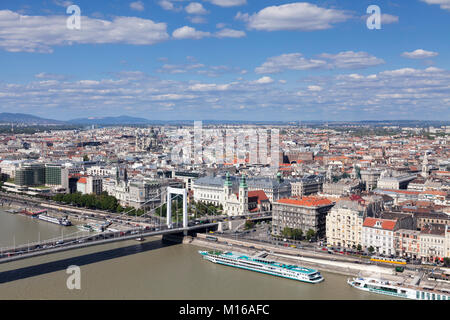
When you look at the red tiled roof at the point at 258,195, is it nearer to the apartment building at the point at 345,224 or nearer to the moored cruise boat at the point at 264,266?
the apartment building at the point at 345,224

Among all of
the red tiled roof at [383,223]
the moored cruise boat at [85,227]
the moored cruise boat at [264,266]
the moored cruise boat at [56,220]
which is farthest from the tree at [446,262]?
the moored cruise boat at [56,220]

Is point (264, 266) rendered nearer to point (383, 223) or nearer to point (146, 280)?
point (146, 280)

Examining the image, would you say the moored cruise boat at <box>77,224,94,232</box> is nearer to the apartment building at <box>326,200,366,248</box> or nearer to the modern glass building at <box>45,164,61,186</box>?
the apartment building at <box>326,200,366,248</box>

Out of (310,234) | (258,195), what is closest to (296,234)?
(310,234)

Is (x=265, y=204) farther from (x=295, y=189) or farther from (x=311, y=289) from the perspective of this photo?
(x=311, y=289)

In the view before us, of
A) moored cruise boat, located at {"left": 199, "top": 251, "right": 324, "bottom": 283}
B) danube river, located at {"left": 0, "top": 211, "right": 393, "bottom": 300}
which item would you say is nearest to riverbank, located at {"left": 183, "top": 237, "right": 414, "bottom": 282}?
danube river, located at {"left": 0, "top": 211, "right": 393, "bottom": 300}

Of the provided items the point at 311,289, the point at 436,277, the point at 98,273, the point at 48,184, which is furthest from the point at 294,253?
the point at 48,184
